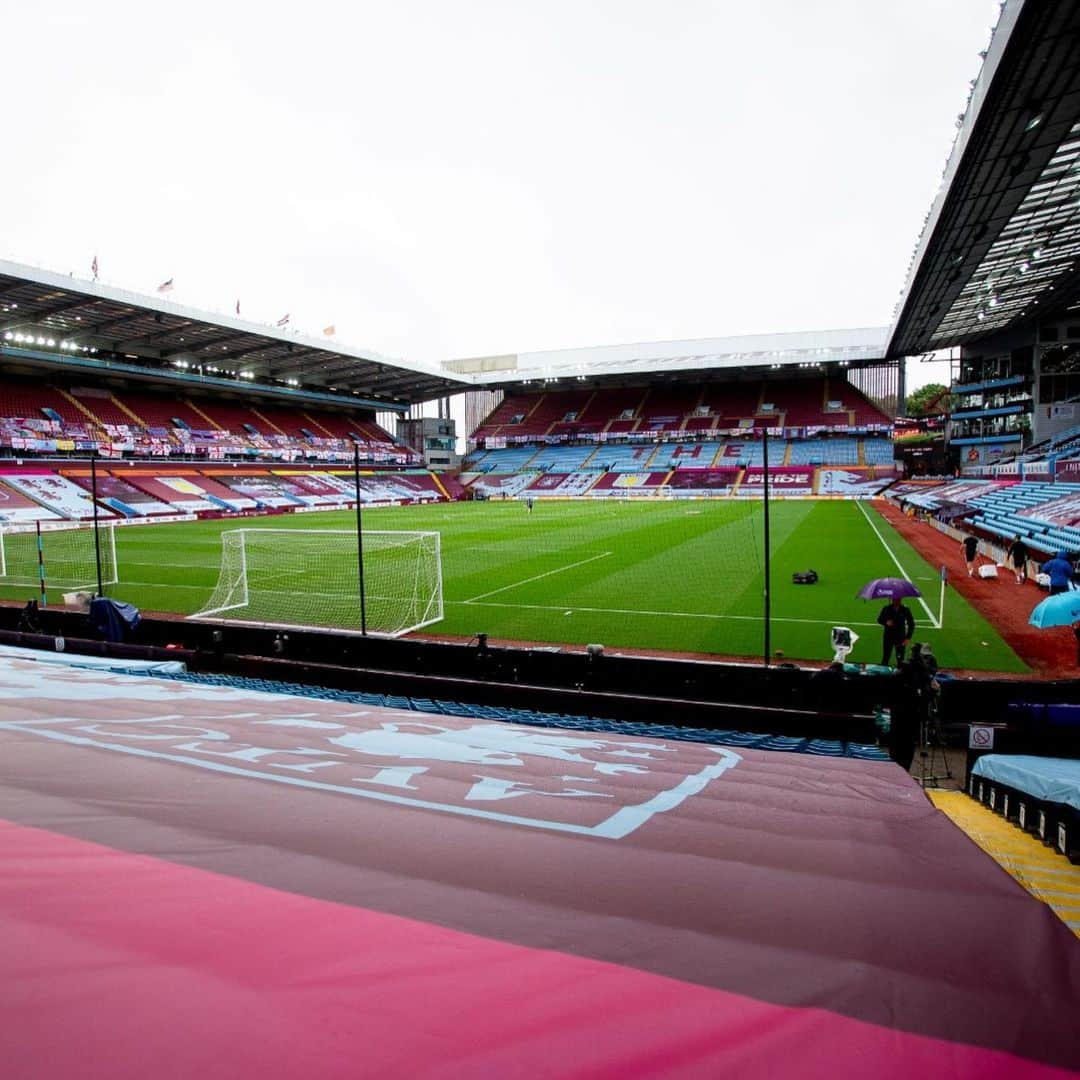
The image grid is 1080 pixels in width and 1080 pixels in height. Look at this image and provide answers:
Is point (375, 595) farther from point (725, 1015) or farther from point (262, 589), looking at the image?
point (725, 1015)

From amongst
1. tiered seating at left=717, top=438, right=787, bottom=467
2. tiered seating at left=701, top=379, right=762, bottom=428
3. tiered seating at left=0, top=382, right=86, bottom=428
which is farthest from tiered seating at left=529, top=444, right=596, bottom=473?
tiered seating at left=0, top=382, right=86, bottom=428

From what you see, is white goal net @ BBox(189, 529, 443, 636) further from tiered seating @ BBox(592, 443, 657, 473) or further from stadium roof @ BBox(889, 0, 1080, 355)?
tiered seating @ BBox(592, 443, 657, 473)

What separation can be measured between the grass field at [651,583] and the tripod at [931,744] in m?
3.49

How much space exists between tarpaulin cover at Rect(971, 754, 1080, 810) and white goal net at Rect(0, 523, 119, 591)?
17314 millimetres

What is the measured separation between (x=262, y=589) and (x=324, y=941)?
17.3 meters

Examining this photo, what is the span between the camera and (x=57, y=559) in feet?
75.8

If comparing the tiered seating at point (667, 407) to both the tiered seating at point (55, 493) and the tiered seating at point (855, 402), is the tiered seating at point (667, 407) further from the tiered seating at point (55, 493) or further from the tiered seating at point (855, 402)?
the tiered seating at point (55, 493)

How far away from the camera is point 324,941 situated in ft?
5.96

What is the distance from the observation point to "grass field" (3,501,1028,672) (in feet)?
41.9

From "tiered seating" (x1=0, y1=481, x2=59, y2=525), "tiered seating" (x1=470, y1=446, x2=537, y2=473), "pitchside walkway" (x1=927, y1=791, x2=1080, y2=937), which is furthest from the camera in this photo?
"tiered seating" (x1=470, y1=446, x2=537, y2=473)

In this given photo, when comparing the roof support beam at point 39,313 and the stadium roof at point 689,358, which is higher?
the stadium roof at point 689,358

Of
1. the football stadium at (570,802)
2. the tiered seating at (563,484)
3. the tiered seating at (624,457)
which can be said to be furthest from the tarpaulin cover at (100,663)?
the tiered seating at (624,457)

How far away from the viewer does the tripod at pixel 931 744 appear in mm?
7371

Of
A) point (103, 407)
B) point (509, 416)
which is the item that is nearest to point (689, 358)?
point (509, 416)
